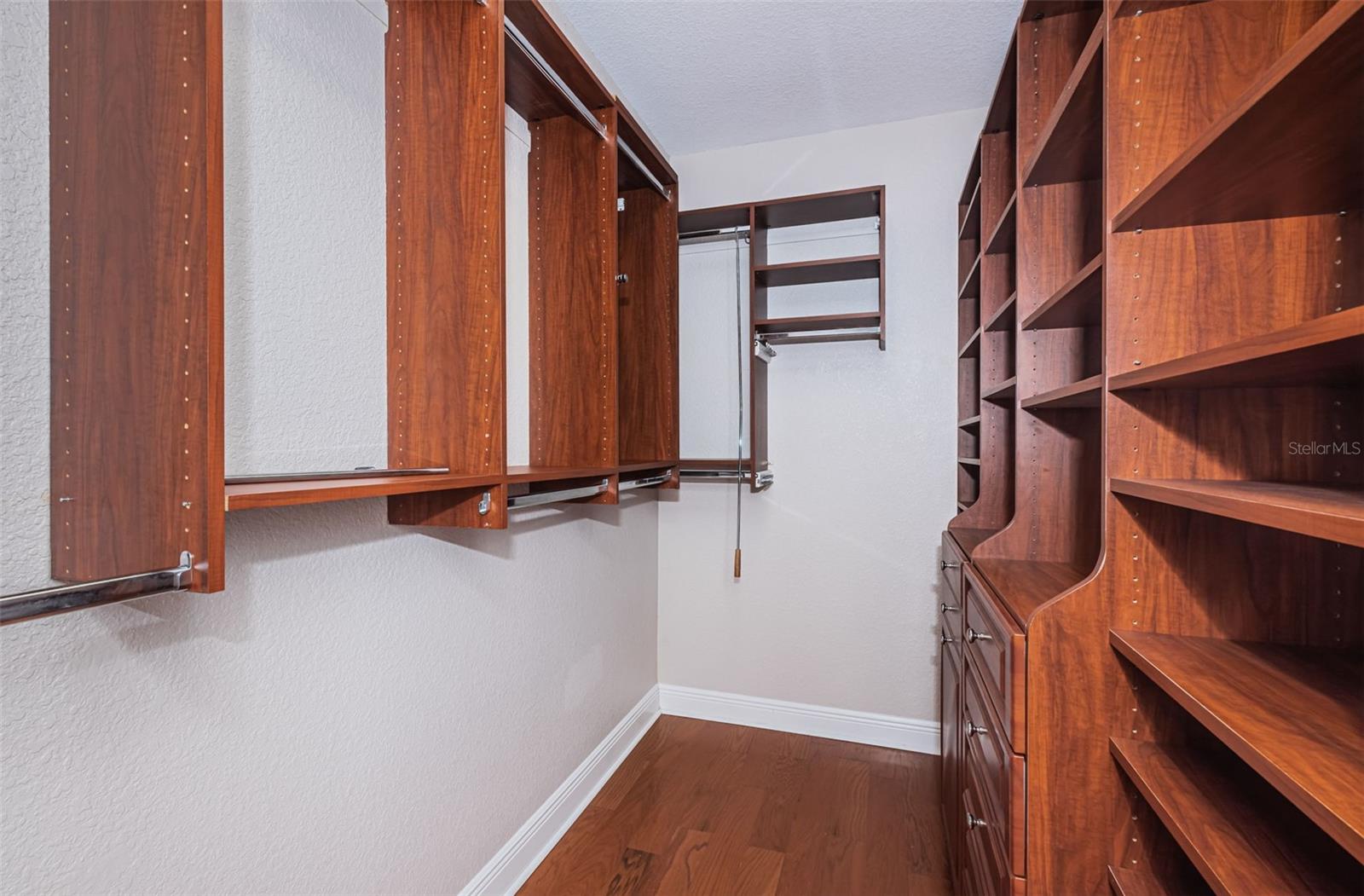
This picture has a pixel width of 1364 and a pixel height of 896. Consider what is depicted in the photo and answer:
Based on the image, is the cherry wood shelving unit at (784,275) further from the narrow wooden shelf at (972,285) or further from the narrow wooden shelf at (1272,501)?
the narrow wooden shelf at (1272,501)

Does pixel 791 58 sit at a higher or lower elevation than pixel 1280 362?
higher

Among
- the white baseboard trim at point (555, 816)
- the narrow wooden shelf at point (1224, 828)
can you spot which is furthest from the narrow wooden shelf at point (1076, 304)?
the white baseboard trim at point (555, 816)

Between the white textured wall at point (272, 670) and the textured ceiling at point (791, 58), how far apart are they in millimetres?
1013

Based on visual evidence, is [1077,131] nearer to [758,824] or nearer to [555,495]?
[555,495]

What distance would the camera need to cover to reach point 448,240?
1.29 m

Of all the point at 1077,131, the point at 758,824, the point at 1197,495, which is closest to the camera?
the point at 1197,495

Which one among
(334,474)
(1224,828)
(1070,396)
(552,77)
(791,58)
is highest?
(791,58)

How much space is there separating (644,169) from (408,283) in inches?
46.3

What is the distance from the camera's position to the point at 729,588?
271 centimetres

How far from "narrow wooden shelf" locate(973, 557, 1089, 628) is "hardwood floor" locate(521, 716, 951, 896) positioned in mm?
1036

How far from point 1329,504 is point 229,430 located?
4.70 ft

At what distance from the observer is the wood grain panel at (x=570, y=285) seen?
1.88 metres

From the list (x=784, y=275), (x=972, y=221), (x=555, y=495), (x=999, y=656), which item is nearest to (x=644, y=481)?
(x=555, y=495)

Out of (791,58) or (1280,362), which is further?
(791,58)
